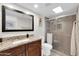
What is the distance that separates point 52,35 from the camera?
2.91 feet

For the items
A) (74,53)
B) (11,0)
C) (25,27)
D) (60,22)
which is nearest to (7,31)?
(25,27)

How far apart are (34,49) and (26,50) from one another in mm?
96

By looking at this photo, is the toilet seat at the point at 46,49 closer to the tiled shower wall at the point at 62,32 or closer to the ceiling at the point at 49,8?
the tiled shower wall at the point at 62,32

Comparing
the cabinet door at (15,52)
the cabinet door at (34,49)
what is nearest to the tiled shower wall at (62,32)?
the cabinet door at (34,49)

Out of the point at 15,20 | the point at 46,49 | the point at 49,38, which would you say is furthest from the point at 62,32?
the point at 15,20

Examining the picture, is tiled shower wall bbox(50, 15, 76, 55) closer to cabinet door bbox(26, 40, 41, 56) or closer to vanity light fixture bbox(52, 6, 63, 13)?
vanity light fixture bbox(52, 6, 63, 13)

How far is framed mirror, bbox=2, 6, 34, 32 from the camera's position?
30.5 inches

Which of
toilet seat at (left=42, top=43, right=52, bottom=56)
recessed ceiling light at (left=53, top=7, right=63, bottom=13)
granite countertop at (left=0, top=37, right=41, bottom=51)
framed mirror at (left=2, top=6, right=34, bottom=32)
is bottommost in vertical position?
toilet seat at (left=42, top=43, right=52, bottom=56)

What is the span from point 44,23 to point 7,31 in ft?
1.30

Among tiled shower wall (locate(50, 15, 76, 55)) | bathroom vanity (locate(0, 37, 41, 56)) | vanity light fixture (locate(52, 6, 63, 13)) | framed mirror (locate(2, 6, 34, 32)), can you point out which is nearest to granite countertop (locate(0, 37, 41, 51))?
bathroom vanity (locate(0, 37, 41, 56))

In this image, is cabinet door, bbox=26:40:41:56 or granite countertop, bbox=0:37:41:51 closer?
granite countertop, bbox=0:37:41:51

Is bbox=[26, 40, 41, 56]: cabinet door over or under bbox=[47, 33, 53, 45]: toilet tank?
under

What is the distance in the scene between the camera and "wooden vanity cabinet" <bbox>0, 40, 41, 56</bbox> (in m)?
0.77

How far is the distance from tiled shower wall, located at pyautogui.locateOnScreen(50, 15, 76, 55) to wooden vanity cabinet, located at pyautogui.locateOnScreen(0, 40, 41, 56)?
0.20 meters
